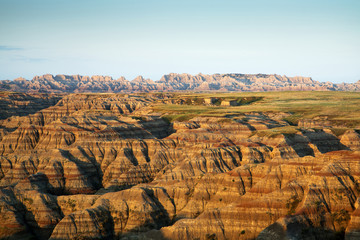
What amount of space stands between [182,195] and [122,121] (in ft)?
247

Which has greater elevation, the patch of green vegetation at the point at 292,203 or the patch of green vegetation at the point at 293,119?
the patch of green vegetation at the point at 292,203

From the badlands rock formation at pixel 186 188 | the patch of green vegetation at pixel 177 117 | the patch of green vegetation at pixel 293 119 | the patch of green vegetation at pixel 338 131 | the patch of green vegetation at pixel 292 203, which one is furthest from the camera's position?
the patch of green vegetation at pixel 177 117

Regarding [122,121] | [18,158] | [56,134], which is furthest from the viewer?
[122,121]

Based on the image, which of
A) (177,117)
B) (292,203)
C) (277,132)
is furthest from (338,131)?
(292,203)

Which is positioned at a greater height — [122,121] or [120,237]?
[122,121]

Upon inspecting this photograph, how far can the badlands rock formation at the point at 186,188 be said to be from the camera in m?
63.4

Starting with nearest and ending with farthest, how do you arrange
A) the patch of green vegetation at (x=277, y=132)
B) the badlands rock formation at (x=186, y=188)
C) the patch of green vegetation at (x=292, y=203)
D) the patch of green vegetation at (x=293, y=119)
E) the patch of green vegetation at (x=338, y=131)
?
1. the badlands rock formation at (x=186, y=188)
2. the patch of green vegetation at (x=292, y=203)
3. the patch of green vegetation at (x=277, y=132)
4. the patch of green vegetation at (x=338, y=131)
5. the patch of green vegetation at (x=293, y=119)

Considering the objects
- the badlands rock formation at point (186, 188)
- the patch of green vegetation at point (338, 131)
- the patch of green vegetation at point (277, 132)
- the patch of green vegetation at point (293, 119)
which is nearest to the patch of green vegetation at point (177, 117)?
the badlands rock formation at point (186, 188)

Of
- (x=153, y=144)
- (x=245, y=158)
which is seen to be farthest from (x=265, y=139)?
(x=153, y=144)

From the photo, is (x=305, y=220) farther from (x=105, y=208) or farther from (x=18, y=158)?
(x=18, y=158)

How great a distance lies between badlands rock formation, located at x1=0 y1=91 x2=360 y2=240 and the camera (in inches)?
2498

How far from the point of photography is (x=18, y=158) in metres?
113

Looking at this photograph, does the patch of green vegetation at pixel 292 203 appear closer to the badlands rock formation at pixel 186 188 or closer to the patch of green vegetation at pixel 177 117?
the badlands rock formation at pixel 186 188

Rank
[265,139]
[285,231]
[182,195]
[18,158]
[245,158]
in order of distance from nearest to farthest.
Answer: [285,231] < [182,195] < [245,158] < [18,158] < [265,139]
